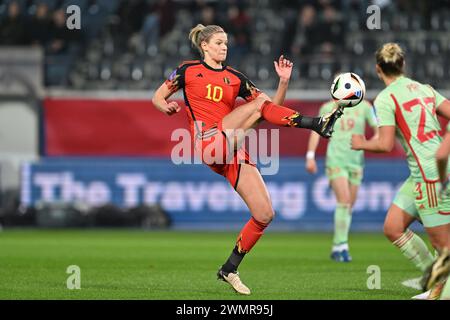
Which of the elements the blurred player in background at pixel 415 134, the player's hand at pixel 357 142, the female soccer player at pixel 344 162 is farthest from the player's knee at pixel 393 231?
the female soccer player at pixel 344 162

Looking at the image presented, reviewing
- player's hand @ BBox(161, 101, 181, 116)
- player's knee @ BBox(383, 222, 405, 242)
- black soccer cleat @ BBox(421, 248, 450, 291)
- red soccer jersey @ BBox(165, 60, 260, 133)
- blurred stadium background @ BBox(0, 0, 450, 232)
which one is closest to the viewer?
black soccer cleat @ BBox(421, 248, 450, 291)

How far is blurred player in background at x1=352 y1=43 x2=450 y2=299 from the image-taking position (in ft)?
29.1

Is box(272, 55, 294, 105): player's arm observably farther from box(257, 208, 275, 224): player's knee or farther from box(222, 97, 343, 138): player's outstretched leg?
box(257, 208, 275, 224): player's knee

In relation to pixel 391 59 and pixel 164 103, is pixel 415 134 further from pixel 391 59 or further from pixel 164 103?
pixel 164 103

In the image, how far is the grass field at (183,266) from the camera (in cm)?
988

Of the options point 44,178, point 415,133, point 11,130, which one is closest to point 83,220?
point 44,178

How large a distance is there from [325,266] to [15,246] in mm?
5659

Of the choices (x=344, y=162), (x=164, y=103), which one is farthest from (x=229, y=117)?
(x=344, y=162)

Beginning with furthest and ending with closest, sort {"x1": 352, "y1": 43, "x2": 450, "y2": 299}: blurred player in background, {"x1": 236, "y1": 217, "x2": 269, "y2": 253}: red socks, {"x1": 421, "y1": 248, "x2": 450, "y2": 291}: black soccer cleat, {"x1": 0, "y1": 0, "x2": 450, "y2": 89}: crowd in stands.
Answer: {"x1": 0, "y1": 0, "x2": 450, "y2": 89}: crowd in stands → {"x1": 236, "y1": 217, "x2": 269, "y2": 253}: red socks → {"x1": 352, "y1": 43, "x2": 450, "y2": 299}: blurred player in background → {"x1": 421, "y1": 248, "x2": 450, "y2": 291}: black soccer cleat

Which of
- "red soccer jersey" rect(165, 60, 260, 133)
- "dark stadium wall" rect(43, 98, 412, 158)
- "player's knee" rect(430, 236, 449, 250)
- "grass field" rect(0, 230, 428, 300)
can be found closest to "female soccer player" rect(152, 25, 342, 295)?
"red soccer jersey" rect(165, 60, 260, 133)

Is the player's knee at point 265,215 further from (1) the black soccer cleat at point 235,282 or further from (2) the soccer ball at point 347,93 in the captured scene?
(2) the soccer ball at point 347,93

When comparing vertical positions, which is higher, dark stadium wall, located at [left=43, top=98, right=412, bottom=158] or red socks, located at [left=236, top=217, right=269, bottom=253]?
dark stadium wall, located at [left=43, top=98, right=412, bottom=158]

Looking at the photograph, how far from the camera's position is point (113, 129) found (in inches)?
939
